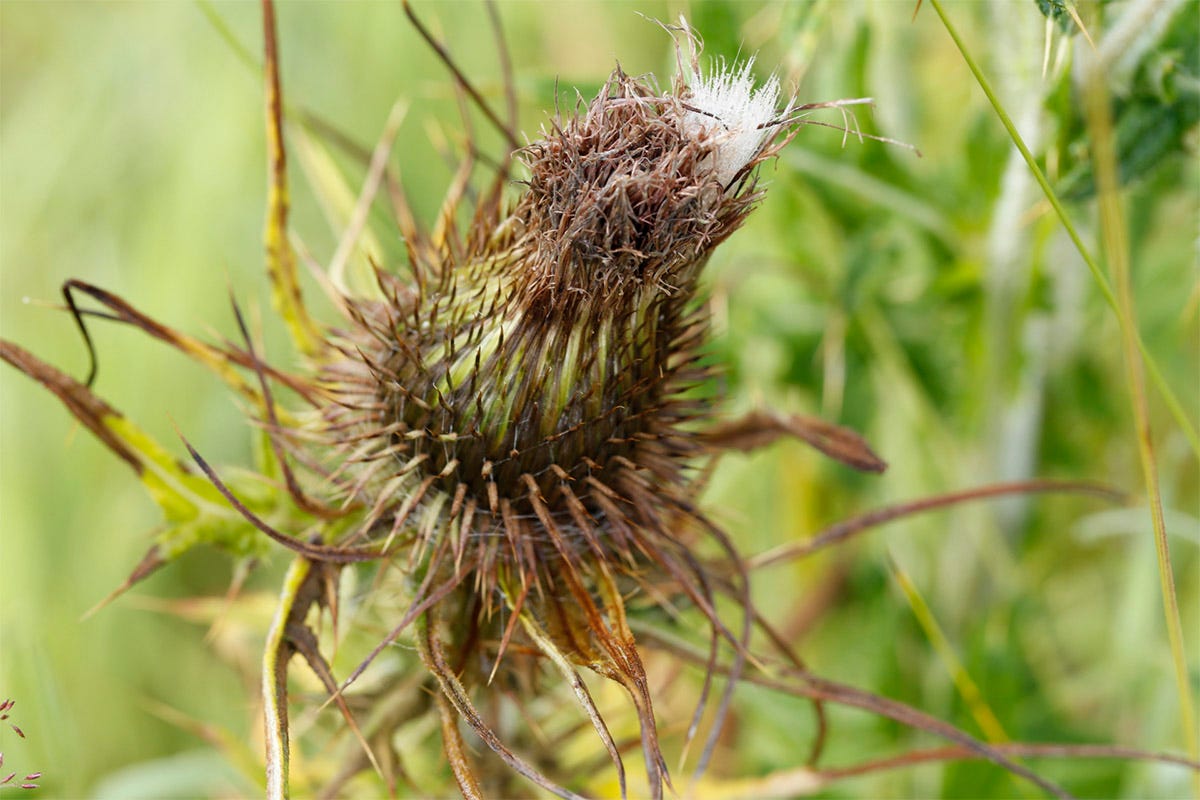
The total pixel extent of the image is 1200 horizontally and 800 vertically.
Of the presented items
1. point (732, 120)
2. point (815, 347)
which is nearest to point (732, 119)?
point (732, 120)

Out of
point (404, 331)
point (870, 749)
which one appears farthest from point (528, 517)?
point (870, 749)

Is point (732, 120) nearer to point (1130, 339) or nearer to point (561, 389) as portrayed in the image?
point (561, 389)

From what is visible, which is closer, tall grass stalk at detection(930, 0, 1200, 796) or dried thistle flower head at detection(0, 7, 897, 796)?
dried thistle flower head at detection(0, 7, 897, 796)

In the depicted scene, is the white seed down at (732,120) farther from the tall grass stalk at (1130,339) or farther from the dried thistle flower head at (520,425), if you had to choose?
the tall grass stalk at (1130,339)

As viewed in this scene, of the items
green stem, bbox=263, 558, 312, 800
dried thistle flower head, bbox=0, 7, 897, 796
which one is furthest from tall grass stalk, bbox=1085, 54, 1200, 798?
green stem, bbox=263, 558, 312, 800

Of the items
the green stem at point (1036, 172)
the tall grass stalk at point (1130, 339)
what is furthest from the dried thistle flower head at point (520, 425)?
the tall grass stalk at point (1130, 339)

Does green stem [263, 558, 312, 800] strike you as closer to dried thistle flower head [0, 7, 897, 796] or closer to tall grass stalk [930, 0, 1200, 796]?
dried thistle flower head [0, 7, 897, 796]
